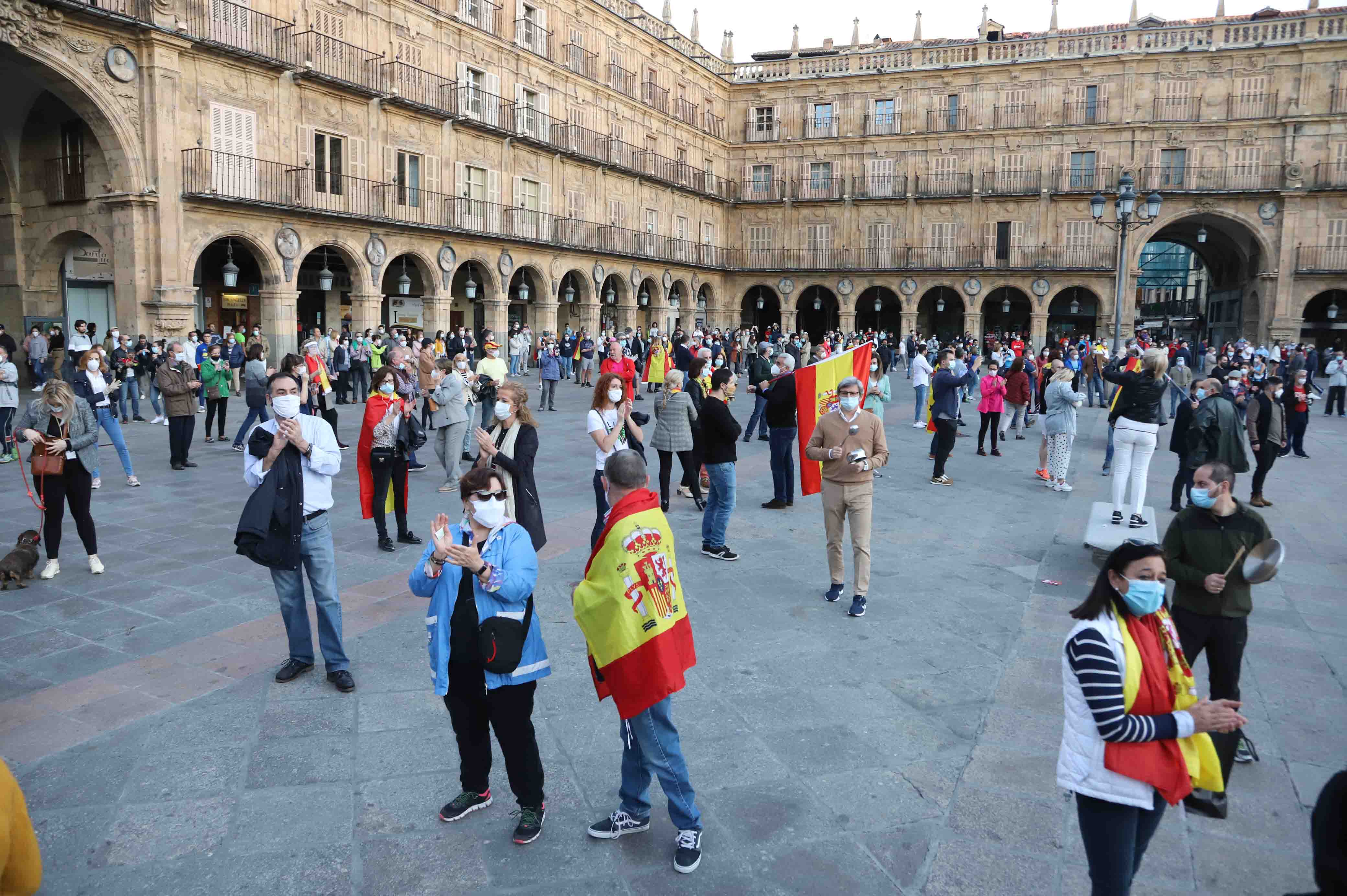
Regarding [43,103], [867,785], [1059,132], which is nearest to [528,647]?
[867,785]

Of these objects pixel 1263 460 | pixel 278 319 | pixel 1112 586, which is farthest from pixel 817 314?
pixel 1112 586

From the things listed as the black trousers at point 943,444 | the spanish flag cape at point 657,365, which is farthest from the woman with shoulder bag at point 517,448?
the spanish flag cape at point 657,365

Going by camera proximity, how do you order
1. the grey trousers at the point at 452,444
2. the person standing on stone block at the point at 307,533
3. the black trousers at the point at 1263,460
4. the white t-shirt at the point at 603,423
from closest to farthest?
1. the person standing on stone block at the point at 307,533
2. the white t-shirt at the point at 603,423
3. the grey trousers at the point at 452,444
4. the black trousers at the point at 1263,460

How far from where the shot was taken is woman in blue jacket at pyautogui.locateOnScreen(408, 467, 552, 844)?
3275mm

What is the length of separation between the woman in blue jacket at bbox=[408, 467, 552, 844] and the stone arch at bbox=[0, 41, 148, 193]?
59.2 feet

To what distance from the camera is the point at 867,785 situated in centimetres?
393

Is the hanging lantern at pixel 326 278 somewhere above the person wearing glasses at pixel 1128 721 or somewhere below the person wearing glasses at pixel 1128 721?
above

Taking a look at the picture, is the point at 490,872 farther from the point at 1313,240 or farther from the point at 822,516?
the point at 1313,240

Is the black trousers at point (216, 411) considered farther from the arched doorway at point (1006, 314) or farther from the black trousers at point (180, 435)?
the arched doorway at point (1006, 314)

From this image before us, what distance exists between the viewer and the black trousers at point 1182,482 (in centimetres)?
848

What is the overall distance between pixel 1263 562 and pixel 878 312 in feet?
129

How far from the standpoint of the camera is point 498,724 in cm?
340

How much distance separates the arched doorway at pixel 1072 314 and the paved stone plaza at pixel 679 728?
3369cm

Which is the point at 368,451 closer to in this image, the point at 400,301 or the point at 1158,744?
the point at 1158,744
